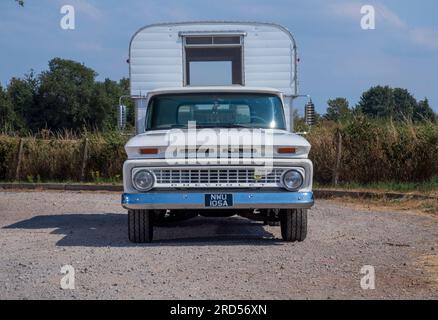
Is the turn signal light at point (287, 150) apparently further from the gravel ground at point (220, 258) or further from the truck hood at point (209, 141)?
the gravel ground at point (220, 258)

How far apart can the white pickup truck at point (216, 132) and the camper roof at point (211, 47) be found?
0.02 meters

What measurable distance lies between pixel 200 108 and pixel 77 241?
7.94 feet

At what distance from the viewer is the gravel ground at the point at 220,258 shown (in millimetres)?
6410

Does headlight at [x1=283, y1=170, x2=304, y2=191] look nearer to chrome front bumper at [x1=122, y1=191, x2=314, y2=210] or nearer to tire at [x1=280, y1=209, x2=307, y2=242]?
chrome front bumper at [x1=122, y1=191, x2=314, y2=210]

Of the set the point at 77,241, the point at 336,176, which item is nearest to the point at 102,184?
the point at 336,176

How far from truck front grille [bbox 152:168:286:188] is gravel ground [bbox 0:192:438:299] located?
77 cm

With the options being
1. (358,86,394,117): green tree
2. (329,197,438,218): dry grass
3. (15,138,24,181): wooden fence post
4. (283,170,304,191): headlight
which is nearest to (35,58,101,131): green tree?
(358,86,394,117): green tree

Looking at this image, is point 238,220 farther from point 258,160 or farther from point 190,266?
point 190,266

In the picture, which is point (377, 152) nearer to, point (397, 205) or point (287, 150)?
point (397, 205)

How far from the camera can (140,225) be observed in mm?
9031

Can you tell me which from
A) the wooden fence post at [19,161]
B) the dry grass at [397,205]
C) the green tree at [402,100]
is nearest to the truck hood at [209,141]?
the dry grass at [397,205]

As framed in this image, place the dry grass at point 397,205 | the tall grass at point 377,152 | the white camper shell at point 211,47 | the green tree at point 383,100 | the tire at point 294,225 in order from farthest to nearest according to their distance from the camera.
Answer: the green tree at point 383,100 → the tall grass at point 377,152 → the dry grass at point 397,205 → the white camper shell at point 211,47 → the tire at point 294,225

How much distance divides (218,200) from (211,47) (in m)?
3.86

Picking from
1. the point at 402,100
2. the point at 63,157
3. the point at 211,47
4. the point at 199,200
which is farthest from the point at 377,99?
the point at 199,200
